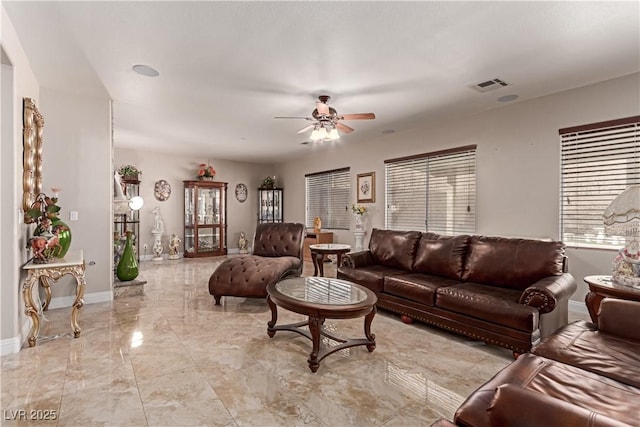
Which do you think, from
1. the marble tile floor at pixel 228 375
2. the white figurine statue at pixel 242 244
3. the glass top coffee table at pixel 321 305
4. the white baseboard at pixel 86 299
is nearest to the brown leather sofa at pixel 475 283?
the marble tile floor at pixel 228 375

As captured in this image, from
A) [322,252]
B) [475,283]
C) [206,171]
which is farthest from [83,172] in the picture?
[475,283]

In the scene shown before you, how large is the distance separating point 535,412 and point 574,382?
838 millimetres

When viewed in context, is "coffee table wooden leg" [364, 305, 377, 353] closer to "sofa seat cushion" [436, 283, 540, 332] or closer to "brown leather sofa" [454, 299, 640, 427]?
"sofa seat cushion" [436, 283, 540, 332]

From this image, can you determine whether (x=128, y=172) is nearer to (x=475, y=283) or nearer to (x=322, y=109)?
(x=322, y=109)

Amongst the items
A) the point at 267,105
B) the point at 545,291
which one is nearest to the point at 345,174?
the point at 267,105

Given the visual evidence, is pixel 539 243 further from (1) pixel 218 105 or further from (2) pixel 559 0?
(1) pixel 218 105

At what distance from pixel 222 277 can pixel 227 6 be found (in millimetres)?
2837

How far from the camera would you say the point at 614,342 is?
5.96ft

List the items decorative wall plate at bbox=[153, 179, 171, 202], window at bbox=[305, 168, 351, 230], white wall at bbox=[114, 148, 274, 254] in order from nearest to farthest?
window at bbox=[305, 168, 351, 230] < white wall at bbox=[114, 148, 274, 254] < decorative wall plate at bbox=[153, 179, 171, 202]

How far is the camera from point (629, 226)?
2773 mm

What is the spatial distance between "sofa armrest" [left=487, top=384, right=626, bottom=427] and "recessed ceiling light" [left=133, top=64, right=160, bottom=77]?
3.70m

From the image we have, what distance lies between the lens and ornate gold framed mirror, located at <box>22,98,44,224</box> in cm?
287

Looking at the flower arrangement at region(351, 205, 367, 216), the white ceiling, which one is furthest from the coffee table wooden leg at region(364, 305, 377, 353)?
the flower arrangement at region(351, 205, 367, 216)

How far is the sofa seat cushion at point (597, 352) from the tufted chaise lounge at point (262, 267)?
2.53m
